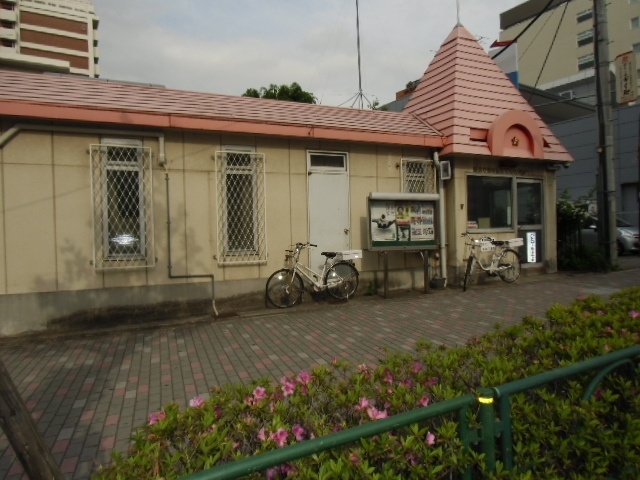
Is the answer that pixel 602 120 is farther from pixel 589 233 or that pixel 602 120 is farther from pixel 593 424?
pixel 593 424

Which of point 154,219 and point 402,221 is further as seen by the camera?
point 402,221

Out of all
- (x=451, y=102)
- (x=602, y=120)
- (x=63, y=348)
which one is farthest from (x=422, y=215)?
(x=63, y=348)

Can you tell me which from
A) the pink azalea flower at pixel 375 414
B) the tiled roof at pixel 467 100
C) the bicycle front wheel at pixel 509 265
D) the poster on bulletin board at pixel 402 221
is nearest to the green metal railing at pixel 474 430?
the pink azalea flower at pixel 375 414

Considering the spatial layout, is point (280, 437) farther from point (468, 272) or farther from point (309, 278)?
point (468, 272)

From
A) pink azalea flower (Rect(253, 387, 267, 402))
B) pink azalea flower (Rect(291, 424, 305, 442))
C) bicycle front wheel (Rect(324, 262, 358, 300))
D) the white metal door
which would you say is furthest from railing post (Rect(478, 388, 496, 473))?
the white metal door

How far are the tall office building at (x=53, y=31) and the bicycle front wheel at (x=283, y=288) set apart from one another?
207 feet

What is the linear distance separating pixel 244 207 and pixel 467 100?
6.00m

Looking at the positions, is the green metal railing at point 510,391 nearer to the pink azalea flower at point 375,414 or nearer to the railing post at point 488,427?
the railing post at point 488,427

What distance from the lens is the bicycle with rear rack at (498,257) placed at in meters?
9.90

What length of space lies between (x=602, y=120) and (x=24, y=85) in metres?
12.9

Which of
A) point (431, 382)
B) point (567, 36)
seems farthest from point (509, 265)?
point (567, 36)

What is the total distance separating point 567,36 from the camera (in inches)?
1631

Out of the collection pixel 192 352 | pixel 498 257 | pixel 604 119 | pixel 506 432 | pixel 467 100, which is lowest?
pixel 192 352

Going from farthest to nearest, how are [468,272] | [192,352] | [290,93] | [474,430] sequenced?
[290,93]
[468,272]
[192,352]
[474,430]
